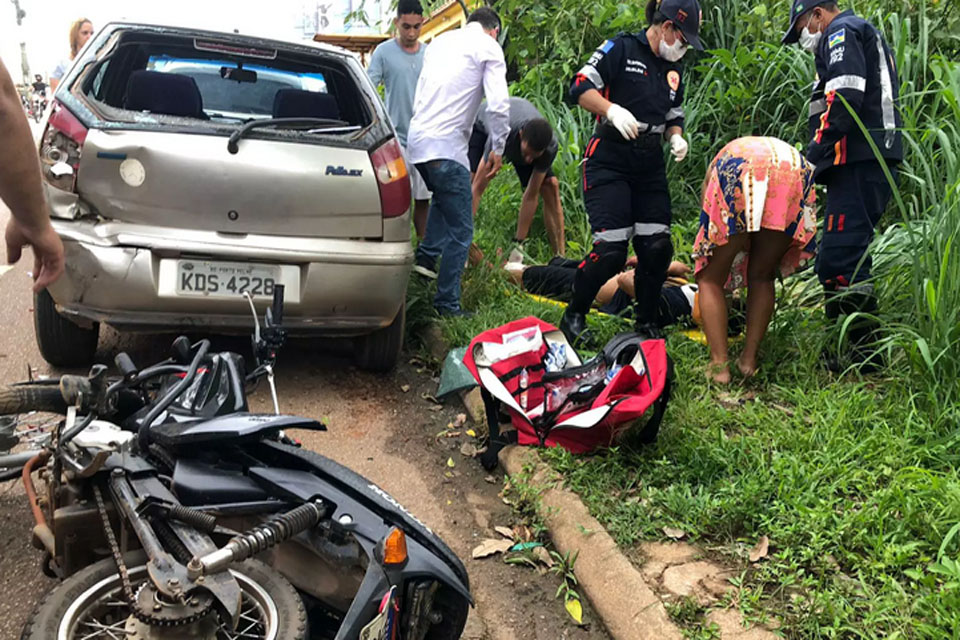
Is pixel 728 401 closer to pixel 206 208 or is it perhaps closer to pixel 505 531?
pixel 505 531

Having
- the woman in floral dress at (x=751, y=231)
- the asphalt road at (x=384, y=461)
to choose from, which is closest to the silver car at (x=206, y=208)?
the asphalt road at (x=384, y=461)

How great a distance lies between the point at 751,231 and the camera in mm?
3557

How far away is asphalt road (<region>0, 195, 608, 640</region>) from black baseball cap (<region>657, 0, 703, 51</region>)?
223cm

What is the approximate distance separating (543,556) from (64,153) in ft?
8.30

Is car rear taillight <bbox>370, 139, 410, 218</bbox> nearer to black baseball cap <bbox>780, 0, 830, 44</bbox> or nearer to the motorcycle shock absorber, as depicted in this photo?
black baseball cap <bbox>780, 0, 830, 44</bbox>

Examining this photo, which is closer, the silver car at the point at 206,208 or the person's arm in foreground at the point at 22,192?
the person's arm in foreground at the point at 22,192

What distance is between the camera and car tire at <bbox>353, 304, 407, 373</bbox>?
13.7 feet

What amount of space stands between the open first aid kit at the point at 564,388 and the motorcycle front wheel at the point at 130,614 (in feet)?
5.36

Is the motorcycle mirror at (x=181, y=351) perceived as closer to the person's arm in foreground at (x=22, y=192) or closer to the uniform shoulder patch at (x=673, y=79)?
the person's arm in foreground at (x=22, y=192)

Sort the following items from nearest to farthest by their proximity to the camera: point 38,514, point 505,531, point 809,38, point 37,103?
point 38,514, point 505,531, point 809,38, point 37,103

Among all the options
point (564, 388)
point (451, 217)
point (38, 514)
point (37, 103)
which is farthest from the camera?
point (37, 103)

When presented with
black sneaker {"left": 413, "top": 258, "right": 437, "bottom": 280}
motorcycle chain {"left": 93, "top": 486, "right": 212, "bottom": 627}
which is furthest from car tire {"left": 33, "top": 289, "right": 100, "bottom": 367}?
motorcycle chain {"left": 93, "top": 486, "right": 212, "bottom": 627}

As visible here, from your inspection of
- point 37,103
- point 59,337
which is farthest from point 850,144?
point 37,103

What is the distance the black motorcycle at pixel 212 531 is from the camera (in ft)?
5.08
